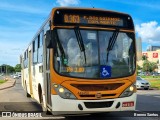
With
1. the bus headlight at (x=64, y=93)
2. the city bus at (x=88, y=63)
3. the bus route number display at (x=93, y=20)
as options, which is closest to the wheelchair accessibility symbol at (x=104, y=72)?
the city bus at (x=88, y=63)

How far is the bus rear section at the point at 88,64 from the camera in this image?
31.0 ft

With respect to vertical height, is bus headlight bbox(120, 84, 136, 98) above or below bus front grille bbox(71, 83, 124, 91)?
below

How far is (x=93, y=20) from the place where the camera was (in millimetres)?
10078

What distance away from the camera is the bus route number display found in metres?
9.95

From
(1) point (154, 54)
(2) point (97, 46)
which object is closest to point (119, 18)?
(2) point (97, 46)

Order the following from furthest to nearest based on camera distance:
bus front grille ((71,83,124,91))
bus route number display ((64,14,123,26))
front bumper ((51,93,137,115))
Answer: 1. bus route number display ((64,14,123,26))
2. bus front grille ((71,83,124,91))
3. front bumper ((51,93,137,115))

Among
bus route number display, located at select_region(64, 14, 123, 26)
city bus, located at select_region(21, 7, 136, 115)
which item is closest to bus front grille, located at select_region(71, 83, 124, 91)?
city bus, located at select_region(21, 7, 136, 115)

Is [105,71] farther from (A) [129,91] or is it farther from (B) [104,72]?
(A) [129,91]

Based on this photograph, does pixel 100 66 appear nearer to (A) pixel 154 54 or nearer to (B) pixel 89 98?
(B) pixel 89 98

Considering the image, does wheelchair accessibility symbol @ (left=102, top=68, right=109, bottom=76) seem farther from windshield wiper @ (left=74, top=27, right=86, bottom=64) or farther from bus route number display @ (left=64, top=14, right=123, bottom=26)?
bus route number display @ (left=64, top=14, right=123, bottom=26)

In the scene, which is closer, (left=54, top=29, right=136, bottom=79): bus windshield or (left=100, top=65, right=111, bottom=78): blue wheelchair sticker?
(left=54, top=29, right=136, bottom=79): bus windshield

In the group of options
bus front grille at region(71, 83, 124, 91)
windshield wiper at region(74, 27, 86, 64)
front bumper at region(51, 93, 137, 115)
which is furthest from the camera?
windshield wiper at region(74, 27, 86, 64)

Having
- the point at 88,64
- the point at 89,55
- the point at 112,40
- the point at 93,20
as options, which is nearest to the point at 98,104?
the point at 88,64

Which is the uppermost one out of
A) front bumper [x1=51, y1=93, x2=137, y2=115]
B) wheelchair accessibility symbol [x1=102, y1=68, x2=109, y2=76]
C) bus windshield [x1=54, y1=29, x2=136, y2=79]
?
bus windshield [x1=54, y1=29, x2=136, y2=79]
